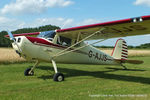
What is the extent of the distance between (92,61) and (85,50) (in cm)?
84

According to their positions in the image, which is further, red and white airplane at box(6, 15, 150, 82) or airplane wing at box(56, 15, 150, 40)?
red and white airplane at box(6, 15, 150, 82)

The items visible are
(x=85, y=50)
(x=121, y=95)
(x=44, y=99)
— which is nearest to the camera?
(x=44, y=99)

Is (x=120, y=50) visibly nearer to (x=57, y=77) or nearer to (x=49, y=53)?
(x=49, y=53)

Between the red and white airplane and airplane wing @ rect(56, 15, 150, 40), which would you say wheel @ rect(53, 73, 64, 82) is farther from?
airplane wing @ rect(56, 15, 150, 40)

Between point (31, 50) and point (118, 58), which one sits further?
point (118, 58)

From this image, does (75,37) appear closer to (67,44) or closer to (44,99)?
(67,44)

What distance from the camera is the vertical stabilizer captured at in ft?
34.7

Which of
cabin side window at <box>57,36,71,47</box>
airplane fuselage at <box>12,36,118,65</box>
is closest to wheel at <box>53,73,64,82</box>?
airplane fuselage at <box>12,36,118,65</box>

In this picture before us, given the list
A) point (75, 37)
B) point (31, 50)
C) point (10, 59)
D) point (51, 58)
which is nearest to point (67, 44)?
point (75, 37)

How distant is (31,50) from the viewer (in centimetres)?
651

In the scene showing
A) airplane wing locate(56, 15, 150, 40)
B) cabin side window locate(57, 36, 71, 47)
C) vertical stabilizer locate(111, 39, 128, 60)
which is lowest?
vertical stabilizer locate(111, 39, 128, 60)

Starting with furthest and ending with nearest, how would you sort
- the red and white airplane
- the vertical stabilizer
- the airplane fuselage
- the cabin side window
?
the vertical stabilizer, the cabin side window, the airplane fuselage, the red and white airplane

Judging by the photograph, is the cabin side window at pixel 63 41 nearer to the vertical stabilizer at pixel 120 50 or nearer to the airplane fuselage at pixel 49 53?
the airplane fuselage at pixel 49 53

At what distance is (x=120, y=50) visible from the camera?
35.2ft
